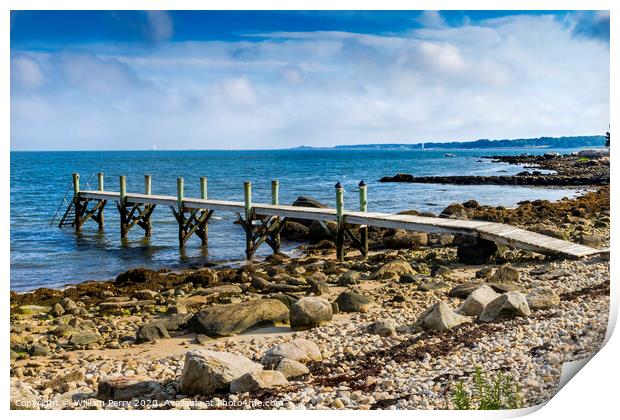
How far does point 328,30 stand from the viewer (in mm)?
8352

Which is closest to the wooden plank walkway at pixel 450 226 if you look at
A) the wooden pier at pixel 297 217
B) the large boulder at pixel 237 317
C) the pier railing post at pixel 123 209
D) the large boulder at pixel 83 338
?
the wooden pier at pixel 297 217

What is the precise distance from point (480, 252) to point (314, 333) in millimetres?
5815

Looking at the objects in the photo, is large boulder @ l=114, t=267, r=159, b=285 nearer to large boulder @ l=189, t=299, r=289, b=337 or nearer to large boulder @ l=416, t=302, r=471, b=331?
large boulder @ l=189, t=299, r=289, b=337

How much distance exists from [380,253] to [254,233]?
3.69 metres

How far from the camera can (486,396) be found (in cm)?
610

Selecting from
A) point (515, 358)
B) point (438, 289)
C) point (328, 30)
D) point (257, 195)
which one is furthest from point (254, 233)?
point (257, 195)

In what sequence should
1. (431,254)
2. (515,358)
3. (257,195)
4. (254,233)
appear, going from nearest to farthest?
(515,358) < (431,254) < (254,233) < (257,195)

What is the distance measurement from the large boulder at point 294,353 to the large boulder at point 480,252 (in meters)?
6.68

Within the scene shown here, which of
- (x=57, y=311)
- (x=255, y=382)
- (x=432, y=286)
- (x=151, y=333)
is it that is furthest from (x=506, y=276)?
(x=57, y=311)

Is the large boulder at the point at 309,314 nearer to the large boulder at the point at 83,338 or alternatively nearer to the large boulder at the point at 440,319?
the large boulder at the point at 440,319

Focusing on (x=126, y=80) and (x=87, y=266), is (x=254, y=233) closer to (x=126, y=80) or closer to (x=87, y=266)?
(x=87, y=266)

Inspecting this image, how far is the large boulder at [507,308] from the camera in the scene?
27.6 feet

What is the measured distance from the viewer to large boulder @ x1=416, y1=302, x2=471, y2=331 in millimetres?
8297

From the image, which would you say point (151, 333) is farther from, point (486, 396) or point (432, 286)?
point (486, 396)
